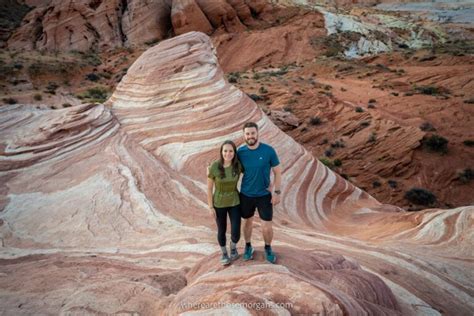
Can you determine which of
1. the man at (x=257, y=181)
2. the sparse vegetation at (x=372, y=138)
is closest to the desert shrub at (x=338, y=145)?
the sparse vegetation at (x=372, y=138)

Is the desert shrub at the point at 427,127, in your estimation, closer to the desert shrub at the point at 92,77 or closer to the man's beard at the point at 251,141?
the man's beard at the point at 251,141

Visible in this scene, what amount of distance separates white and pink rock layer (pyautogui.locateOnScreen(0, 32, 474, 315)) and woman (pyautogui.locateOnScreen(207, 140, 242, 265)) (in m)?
0.39

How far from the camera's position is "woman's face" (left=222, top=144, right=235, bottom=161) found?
12.8 feet

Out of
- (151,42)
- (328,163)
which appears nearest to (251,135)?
(328,163)

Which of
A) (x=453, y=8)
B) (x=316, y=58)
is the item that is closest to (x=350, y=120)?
(x=316, y=58)

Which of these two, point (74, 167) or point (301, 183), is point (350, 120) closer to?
point (301, 183)

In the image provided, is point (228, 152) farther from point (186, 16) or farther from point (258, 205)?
point (186, 16)

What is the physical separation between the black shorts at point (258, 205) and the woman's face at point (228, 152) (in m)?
0.49

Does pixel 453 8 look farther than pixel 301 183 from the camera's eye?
Yes

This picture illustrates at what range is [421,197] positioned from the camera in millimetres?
13883

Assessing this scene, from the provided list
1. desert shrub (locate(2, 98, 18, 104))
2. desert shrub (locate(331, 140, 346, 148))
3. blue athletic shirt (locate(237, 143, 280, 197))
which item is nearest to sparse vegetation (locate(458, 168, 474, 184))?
desert shrub (locate(331, 140, 346, 148))

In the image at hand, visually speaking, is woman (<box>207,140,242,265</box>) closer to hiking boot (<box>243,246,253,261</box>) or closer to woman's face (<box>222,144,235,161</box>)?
woman's face (<box>222,144,235,161</box>)

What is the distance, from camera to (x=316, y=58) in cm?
3625

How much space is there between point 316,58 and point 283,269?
116 ft
